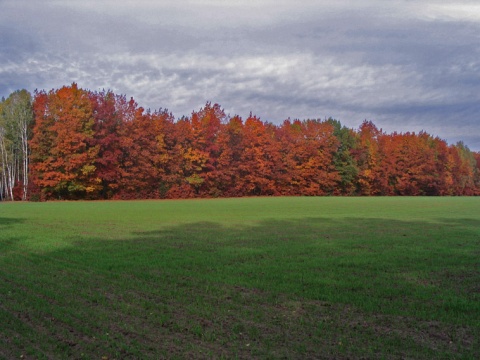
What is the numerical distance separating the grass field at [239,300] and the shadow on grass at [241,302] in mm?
24

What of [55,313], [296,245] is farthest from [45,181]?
[55,313]

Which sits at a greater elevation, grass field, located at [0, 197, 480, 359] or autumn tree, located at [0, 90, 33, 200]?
autumn tree, located at [0, 90, 33, 200]

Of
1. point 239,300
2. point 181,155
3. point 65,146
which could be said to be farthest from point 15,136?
point 239,300

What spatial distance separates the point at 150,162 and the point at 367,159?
43786mm

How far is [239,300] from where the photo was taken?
21.1ft

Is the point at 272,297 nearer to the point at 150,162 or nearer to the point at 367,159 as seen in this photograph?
the point at 150,162

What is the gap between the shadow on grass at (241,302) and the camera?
15.1 feet

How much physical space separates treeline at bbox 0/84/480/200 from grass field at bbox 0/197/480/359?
129 feet

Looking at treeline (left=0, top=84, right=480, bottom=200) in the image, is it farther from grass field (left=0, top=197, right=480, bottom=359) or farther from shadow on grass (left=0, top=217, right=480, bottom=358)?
shadow on grass (left=0, top=217, right=480, bottom=358)

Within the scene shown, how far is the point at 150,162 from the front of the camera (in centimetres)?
5509

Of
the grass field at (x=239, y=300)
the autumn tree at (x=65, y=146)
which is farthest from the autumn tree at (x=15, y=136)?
the grass field at (x=239, y=300)

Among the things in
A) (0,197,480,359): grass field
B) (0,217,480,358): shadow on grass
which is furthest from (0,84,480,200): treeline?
(0,217,480,358): shadow on grass

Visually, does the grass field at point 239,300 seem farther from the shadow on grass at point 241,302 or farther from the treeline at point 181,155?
the treeline at point 181,155

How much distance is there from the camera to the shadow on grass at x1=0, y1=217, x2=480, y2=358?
4.62 meters
